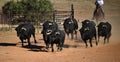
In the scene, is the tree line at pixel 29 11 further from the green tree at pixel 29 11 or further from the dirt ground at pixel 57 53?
the dirt ground at pixel 57 53

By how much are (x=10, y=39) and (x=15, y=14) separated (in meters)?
6.67

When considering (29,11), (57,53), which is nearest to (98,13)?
(29,11)

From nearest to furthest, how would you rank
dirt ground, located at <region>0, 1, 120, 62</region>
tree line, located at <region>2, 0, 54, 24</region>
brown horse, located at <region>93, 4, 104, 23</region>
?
dirt ground, located at <region>0, 1, 120, 62</region> → brown horse, located at <region>93, 4, 104, 23</region> → tree line, located at <region>2, 0, 54, 24</region>

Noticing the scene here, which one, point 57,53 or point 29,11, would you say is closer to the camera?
point 57,53

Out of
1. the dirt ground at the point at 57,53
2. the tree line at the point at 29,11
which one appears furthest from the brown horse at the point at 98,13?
the dirt ground at the point at 57,53

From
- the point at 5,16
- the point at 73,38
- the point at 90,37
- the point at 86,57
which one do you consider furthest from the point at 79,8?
the point at 86,57

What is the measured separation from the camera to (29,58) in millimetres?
17078

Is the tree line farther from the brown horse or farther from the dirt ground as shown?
the dirt ground

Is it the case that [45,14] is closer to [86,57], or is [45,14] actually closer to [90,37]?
[90,37]

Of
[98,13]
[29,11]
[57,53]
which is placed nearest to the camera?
[57,53]

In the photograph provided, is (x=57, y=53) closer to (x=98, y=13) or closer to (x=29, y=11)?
(x=98, y=13)

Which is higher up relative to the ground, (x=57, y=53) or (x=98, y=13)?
(x=98, y=13)

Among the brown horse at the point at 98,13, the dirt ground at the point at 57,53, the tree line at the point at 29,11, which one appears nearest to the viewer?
the dirt ground at the point at 57,53

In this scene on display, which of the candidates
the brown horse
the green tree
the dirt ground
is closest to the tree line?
the green tree
